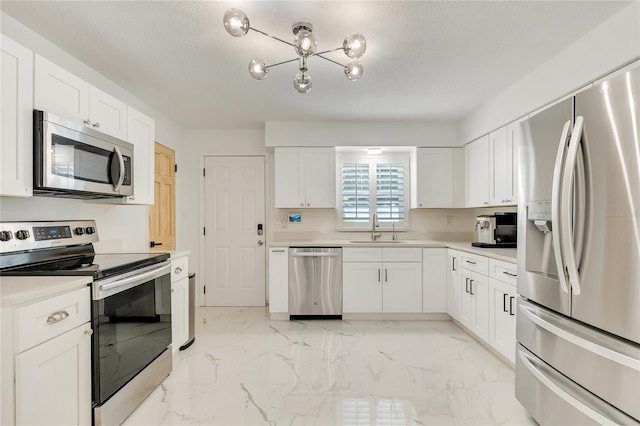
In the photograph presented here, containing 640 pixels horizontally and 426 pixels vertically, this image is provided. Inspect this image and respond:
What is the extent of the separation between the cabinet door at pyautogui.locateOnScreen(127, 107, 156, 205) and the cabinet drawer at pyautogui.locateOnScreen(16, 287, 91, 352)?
3.71ft

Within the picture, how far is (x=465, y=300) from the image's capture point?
3.12 m

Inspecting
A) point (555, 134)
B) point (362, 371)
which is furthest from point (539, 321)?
point (362, 371)

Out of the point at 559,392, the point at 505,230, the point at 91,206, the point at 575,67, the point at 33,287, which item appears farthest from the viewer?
the point at 505,230

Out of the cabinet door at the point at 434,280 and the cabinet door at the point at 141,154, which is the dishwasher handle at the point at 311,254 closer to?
the cabinet door at the point at 434,280

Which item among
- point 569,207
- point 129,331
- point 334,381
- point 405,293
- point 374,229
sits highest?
point 569,207

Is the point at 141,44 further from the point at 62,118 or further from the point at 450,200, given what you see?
the point at 450,200

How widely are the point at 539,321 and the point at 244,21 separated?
83.9 inches

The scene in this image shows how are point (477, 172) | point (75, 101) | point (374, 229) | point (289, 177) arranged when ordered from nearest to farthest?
1. point (75, 101)
2. point (477, 172)
3. point (289, 177)
4. point (374, 229)

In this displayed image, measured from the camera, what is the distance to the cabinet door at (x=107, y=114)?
6.70 ft

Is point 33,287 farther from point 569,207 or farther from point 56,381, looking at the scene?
point 569,207

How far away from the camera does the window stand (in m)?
4.19

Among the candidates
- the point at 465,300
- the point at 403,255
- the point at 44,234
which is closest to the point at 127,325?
the point at 44,234

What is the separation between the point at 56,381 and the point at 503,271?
2829 millimetres

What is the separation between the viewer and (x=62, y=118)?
68.2 inches
